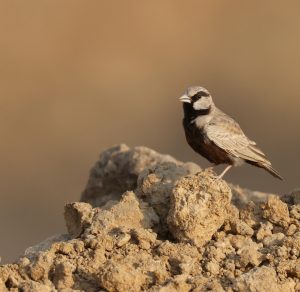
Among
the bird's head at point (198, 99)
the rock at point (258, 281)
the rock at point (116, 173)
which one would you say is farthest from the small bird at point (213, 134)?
the rock at point (258, 281)

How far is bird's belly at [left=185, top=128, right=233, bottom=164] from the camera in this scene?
11.6 metres

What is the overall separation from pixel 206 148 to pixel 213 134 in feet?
0.63

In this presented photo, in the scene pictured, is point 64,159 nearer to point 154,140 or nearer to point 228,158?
point 154,140

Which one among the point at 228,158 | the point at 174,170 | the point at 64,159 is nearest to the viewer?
the point at 174,170

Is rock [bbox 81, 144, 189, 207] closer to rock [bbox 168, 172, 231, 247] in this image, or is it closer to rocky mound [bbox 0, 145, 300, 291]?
rocky mound [bbox 0, 145, 300, 291]

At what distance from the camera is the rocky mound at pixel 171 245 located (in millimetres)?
8031

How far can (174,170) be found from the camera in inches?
394

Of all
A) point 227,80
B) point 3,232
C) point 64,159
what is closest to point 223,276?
point 3,232

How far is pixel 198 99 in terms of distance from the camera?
38.1ft

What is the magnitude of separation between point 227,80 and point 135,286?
70.9ft

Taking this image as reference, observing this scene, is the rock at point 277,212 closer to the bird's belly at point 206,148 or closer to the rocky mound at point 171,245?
the rocky mound at point 171,245

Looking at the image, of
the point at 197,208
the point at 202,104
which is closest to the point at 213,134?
the point at 202,104

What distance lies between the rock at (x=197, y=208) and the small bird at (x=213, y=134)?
2555mm

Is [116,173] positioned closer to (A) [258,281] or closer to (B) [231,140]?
(B) [231,140]
